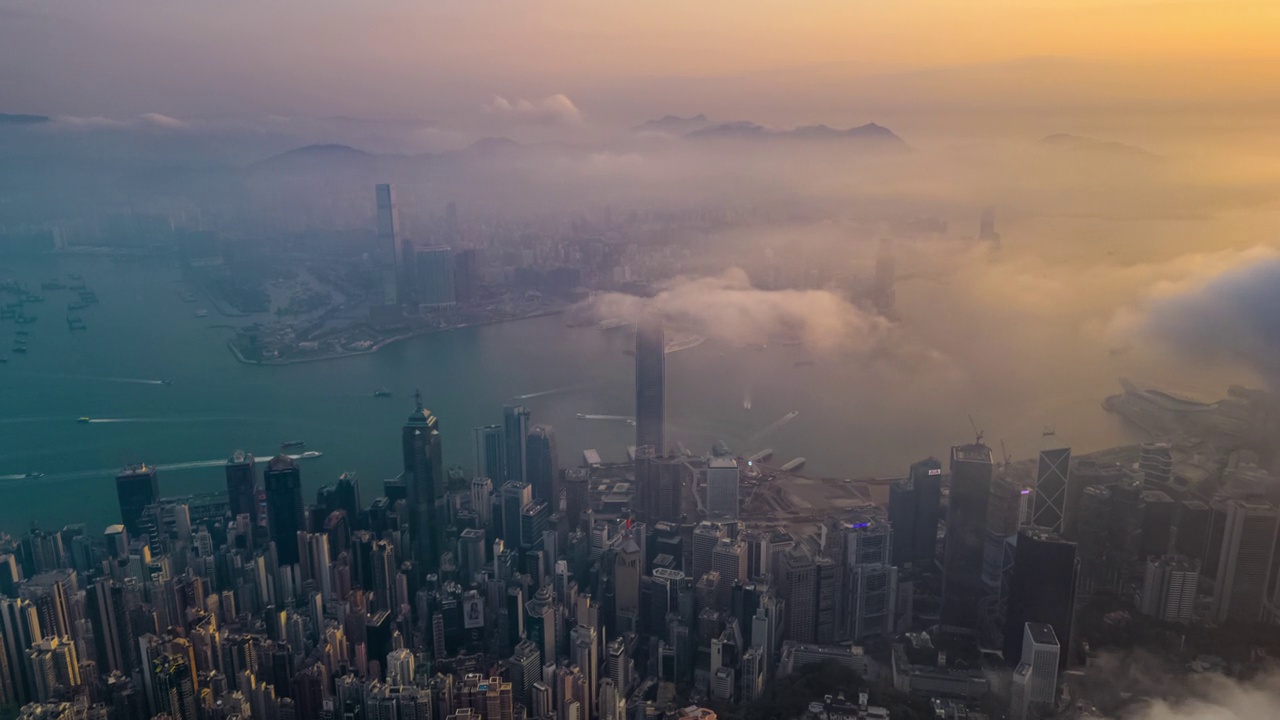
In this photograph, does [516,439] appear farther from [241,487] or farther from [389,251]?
[241,487]

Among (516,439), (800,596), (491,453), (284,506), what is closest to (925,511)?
(800,596)

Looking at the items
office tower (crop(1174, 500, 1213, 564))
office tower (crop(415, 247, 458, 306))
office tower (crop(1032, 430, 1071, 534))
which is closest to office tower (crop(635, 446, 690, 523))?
office tower (crop(415, 247, 458, 306))

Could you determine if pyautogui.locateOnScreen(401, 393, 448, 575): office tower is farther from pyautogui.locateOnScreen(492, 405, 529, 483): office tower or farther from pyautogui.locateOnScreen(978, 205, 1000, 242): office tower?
pyautogui.locateOnScreen(978, 205, 1000, 242): office tower

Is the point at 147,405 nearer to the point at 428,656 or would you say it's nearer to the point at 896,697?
the point at 428,656

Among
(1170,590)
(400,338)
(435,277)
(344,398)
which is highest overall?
(435,277)

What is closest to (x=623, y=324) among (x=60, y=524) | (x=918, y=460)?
(x=918, y=460)

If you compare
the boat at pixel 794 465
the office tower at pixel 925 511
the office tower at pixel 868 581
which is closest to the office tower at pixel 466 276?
the boat at pixel 794 465

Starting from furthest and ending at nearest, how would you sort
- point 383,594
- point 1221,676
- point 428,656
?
point 383,594, point 428,656, point 1221,676
